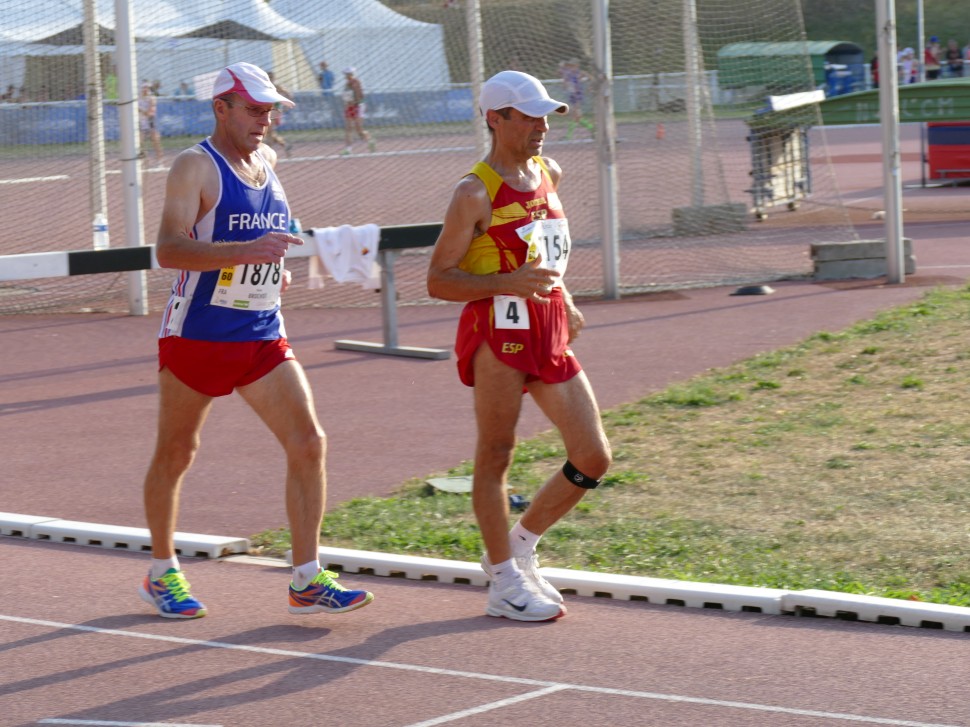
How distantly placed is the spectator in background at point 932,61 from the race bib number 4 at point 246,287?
141 ft

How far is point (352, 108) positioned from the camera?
19.3 metres

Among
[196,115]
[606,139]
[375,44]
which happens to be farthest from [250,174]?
[196,115]

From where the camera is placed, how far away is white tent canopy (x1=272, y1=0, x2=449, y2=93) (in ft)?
54.7

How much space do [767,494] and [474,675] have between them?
278 cm

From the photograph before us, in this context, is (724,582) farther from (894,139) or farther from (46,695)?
(894,139)

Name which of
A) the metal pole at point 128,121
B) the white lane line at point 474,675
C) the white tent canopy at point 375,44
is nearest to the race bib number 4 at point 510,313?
the white lane line at point 474,675

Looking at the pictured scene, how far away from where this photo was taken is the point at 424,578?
21.0 ft

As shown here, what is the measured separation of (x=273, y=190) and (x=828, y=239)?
14.0 m

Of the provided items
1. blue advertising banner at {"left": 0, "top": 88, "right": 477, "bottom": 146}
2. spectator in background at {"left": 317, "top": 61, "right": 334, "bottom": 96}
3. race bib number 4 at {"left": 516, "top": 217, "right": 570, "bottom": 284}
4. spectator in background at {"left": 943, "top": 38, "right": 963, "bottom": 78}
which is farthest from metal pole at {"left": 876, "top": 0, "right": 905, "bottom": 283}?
spectator in background at {"left": 943, "top": 38, "right": 963, "bottom": 78}

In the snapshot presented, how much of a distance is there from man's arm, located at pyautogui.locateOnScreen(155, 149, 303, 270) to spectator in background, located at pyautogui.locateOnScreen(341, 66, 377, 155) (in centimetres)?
1274

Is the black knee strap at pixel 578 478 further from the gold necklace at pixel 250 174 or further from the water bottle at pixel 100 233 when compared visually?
the water bottle at pixel 100 233

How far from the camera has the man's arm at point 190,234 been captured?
5410mm

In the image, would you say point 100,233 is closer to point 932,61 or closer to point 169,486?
point 169,486

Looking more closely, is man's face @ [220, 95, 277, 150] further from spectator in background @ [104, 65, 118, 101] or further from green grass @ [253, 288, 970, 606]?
spectator in background @ [104, 65, 118, 101]
